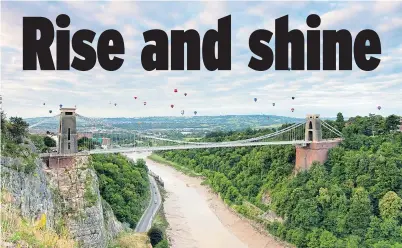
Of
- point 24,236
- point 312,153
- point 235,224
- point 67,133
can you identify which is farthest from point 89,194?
point 312,153

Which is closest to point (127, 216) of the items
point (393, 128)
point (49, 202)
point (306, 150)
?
point (49, 202)

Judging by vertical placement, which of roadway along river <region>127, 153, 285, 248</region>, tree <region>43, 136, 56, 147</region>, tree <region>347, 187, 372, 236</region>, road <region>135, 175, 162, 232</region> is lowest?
roadway along river <region>127, 153, 285, 248</region>

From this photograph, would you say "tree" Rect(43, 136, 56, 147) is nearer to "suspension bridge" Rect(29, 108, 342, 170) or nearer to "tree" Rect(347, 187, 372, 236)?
"suspension bridge" Rect(29, 108, 342, 170)

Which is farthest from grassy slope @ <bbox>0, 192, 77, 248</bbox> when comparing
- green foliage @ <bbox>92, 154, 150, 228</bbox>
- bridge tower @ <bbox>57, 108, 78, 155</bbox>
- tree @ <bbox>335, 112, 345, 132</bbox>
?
tree @ <bbox>335, 112, 345, 132</bbox>

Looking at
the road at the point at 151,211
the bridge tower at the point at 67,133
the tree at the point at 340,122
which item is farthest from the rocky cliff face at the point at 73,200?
the tree at the point at 340,122

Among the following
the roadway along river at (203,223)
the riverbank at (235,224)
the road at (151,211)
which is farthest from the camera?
the roadway along river at (203,223)

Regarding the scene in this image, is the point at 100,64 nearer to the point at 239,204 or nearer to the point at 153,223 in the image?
the point at 153,223

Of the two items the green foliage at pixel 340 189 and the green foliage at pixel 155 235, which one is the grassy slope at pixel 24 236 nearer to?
the green foliage at pixel 155 235
